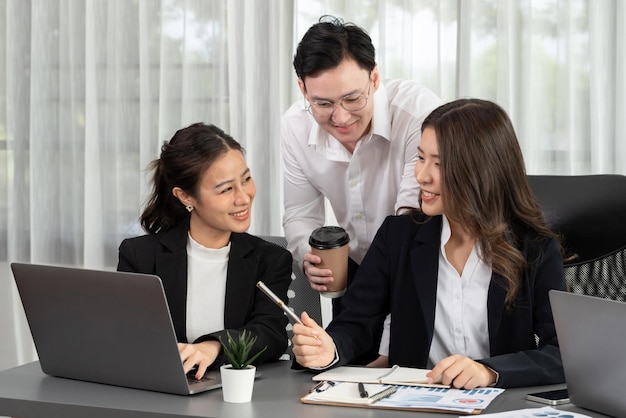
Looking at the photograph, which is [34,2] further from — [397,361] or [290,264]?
[397,361]

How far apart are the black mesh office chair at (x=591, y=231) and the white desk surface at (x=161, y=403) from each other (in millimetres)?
585

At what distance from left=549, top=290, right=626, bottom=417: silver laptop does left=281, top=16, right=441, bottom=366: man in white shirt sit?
2.30ft

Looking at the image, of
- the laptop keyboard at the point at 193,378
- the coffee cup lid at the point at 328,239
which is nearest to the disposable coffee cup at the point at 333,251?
the coffee cup lid at the point at 328,239

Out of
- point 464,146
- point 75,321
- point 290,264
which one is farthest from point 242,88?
point 75,321

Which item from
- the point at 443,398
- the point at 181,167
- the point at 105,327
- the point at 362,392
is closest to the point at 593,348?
the point at 443,398

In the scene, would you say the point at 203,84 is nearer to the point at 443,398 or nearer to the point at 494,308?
the point at 494,308

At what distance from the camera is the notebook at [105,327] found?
1.62 metres

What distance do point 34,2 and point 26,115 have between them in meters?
0.48

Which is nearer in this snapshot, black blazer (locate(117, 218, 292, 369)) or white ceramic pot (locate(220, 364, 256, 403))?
white ceramic pot (locate(220, 364, 256, 403))

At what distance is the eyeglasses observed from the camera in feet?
7.39

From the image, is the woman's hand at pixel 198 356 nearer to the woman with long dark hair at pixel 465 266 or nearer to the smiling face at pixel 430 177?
the woman with long dark hair at pixel 465 266

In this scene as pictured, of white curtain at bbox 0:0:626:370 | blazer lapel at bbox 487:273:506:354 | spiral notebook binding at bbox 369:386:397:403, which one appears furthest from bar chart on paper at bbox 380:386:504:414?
white curtain at bbox 0:0:626:370

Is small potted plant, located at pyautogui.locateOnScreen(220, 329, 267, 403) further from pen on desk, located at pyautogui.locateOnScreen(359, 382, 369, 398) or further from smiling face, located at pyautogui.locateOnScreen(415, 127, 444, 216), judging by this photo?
smiling face, located at pyautogui.locateOnScreen(415, 127, 444, 216)

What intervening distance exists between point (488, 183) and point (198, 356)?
0.73 meters
